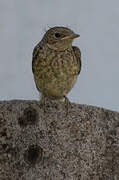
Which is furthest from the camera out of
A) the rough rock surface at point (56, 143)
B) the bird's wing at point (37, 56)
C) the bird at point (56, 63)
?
the bird's wing at point (37, 56)

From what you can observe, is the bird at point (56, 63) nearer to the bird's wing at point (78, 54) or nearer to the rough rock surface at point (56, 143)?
the bird's wing at point (78, 54)

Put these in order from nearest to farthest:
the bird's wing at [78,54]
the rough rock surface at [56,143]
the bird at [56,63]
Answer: the rough rock surface at [56,143]
the bird at [56,63]
the bird's wing at [78,54]

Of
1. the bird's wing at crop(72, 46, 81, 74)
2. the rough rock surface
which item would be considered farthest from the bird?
the rough rock surface

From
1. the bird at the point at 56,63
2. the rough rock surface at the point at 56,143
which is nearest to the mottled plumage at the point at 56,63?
the bird at the point at 56,63

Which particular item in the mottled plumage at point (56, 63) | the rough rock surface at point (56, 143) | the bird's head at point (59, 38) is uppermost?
the bird's head at point (59, 38)

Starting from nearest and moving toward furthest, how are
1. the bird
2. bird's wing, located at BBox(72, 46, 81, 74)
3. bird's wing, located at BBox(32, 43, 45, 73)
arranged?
the bird, bird's wing, located at BBox(32, 43, 45, 73), bird's wing, located at BBox(72, 46, 81, 74)

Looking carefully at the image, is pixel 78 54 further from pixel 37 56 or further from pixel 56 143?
pixel 56 143

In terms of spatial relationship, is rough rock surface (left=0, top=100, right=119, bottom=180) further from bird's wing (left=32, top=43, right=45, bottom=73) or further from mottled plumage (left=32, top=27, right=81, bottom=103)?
bird's wing (left=32, top=43, right=45, bottom=73)

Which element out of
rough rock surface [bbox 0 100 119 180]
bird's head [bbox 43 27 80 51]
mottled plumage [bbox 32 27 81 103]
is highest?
bird's head [bbox 43 27 80 51]

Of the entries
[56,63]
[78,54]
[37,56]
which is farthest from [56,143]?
[78,54]

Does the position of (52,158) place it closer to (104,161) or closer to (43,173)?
(43,173)
